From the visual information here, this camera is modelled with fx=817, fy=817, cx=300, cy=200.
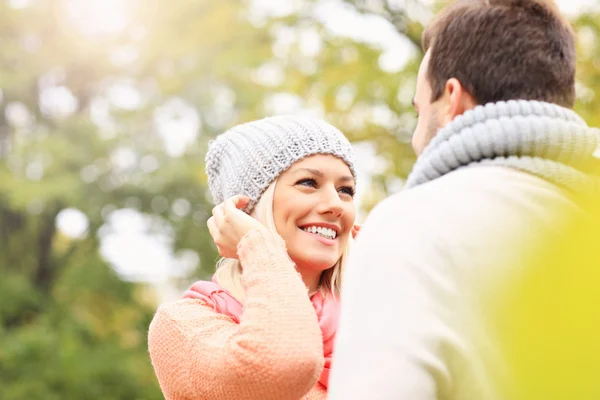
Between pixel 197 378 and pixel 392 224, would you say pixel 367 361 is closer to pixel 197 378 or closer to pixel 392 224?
pixel 392 224

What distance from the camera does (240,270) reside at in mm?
2438

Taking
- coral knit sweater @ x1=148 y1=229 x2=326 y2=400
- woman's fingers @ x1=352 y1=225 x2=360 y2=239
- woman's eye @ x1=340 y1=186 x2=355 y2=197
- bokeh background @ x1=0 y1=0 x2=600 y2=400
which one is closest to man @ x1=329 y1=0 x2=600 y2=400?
coral knit sweater @ x1=148 y1=229 x2=326 y2=400

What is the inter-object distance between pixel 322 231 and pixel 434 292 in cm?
134

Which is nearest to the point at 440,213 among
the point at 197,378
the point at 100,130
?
the point at 197,378

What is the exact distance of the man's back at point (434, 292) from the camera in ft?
3.48

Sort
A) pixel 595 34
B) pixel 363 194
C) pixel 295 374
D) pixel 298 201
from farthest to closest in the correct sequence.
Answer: pixel 363 194 → pixel 595 34 → pixel 298 201 → pixel 295 374

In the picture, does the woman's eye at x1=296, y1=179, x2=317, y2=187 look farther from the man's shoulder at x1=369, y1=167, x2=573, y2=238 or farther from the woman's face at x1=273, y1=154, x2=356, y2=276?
the man's shoulder at x1=369, y1=167, x2=573, y2=238

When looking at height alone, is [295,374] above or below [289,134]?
below

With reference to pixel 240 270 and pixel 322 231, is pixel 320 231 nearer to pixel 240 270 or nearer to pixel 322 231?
pixel 322 231

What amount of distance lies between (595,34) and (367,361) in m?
6.94

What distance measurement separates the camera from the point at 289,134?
253 cm

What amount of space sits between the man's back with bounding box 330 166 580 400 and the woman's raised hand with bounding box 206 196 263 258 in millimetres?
896

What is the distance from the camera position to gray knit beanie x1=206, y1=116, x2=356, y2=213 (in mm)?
2488

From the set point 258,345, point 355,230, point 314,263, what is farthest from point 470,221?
point 355,230
